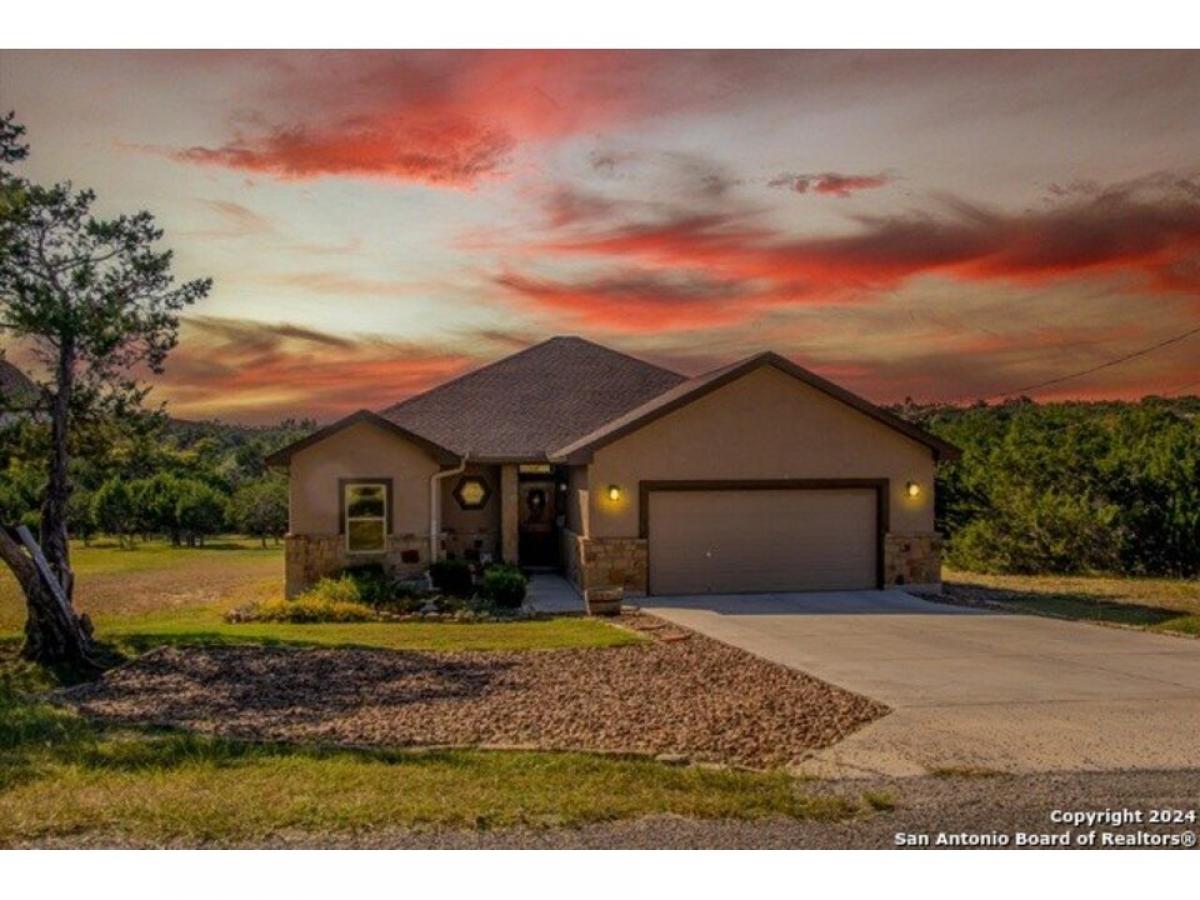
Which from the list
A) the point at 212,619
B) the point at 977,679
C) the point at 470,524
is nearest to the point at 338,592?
the point at 212,619

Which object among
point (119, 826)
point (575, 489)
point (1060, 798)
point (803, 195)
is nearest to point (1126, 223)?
point (803, 195)

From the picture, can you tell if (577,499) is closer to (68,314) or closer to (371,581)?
(371,581)

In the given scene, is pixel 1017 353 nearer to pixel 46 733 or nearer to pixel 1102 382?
pixel 1102 382

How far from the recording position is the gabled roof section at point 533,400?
19.8 m

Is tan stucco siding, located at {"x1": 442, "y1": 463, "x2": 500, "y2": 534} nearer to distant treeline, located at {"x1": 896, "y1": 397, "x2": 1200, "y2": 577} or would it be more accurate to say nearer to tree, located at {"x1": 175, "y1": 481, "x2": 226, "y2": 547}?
distant treeline, located at {"x1": 896, "y1": 397, "x2": 1200, "y2": 577}

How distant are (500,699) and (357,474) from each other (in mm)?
9465

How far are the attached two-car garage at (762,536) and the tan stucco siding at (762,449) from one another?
27 cm

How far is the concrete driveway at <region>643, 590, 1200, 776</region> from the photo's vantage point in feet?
22.9

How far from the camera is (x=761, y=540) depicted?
16734 millimetres

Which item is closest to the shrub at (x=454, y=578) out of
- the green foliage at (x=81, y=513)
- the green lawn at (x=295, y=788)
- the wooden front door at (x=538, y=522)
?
the wooden front door at (x=538, y=522)

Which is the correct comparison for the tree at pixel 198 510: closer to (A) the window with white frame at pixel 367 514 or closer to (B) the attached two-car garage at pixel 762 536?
(A) the window with white frame at pixel 367 514

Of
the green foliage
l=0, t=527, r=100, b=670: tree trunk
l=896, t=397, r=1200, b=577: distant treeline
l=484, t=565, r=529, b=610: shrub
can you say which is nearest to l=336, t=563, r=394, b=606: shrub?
l=484, t=565, r=529, b=610: shrub

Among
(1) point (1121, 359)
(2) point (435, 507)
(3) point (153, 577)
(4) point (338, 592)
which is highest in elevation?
(1) point (1121, 359)

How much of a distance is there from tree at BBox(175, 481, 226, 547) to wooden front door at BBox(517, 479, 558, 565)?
701 inches
